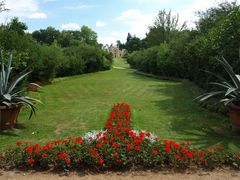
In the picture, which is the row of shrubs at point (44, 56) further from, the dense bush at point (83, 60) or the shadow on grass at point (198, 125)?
the shadow on grass at point (198, 125)

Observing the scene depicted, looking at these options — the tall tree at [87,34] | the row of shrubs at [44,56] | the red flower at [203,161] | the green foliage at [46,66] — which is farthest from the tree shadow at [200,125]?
the tall tree at [87,34]

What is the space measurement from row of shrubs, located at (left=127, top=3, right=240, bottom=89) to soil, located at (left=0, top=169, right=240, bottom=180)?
5.04 metres

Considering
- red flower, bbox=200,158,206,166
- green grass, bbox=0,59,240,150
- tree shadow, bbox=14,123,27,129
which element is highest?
red flower, bbox=200,158,206,166

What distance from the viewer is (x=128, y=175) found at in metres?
3.52

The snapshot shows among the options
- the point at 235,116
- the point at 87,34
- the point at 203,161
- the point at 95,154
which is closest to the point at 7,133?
the point at 95,154

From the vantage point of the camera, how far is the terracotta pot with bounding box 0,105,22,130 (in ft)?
18.5

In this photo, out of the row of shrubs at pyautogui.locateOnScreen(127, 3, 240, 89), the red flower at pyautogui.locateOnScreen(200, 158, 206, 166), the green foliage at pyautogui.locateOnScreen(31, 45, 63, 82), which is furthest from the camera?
the green foliage at pyautogui.locateOnScreen(31, 45, 63, 82)

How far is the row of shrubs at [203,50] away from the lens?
827 cm

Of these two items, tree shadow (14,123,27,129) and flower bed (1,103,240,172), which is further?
tree shadow (14,123,27,129)

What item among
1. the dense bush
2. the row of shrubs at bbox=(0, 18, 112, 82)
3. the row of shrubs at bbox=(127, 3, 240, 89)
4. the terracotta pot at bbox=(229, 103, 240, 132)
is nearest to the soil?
the terracotta pot at bbox=(229, 103, 240, 132)

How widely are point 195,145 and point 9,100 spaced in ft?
13.8

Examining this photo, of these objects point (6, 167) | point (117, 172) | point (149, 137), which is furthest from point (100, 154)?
point (6, 167)

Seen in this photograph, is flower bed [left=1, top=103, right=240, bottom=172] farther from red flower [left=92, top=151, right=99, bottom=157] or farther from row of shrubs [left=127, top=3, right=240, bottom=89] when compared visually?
row of shrubs [left=127, top=3, right=240, bottom=89]

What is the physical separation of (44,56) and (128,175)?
16415 millimetres
